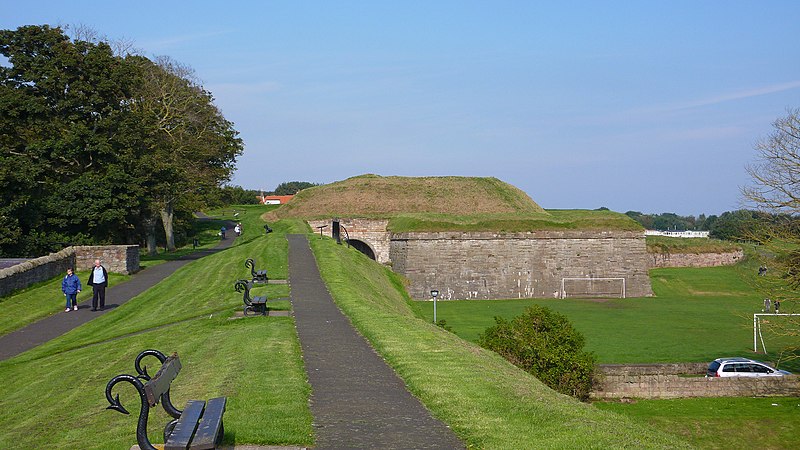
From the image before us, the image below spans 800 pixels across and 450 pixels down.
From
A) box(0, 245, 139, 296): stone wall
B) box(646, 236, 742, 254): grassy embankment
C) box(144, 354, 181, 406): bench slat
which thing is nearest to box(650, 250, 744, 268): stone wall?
box(646, 236, 742, 254): grassy embankment

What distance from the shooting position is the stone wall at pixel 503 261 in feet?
158

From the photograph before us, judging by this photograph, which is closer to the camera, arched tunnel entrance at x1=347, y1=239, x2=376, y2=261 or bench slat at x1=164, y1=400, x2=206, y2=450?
bench slat at x1=164, y1=400, x2=206, y2=450

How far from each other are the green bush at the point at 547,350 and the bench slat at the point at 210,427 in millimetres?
13618

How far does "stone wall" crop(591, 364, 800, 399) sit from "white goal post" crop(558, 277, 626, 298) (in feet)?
88.8

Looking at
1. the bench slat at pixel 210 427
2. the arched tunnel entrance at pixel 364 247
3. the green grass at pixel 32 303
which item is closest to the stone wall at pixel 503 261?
the arched tunnel entrance at pixel 364 247

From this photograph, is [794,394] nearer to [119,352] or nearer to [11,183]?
[119,352]

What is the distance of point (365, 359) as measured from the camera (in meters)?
11.6

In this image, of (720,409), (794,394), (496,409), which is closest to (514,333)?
(720,409)

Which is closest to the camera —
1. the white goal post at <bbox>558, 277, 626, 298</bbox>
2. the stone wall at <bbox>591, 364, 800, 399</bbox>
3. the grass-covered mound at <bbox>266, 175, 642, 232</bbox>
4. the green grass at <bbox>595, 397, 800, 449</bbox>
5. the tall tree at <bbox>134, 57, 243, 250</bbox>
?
the green grass at <bbox>595, 397, 800, 449</bbox>

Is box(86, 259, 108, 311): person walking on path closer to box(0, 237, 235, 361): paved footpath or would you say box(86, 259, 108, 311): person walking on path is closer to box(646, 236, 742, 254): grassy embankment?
box(0, 237, 235, 361): paved footpath

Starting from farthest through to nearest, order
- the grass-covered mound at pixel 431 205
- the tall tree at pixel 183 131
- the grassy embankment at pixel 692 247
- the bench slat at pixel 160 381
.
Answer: the grassy embankment at pixel 692 247 → the grass-covered mound at pixel 431 205 → the tall tree at pixel 183 131 → the bench slat at pixel 160 381

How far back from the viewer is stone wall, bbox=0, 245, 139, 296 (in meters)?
25.1

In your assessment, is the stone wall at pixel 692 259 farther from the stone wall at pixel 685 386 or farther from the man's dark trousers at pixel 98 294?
the man's dark trousers at pixel 98 294

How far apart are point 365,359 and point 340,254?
65.2ft
